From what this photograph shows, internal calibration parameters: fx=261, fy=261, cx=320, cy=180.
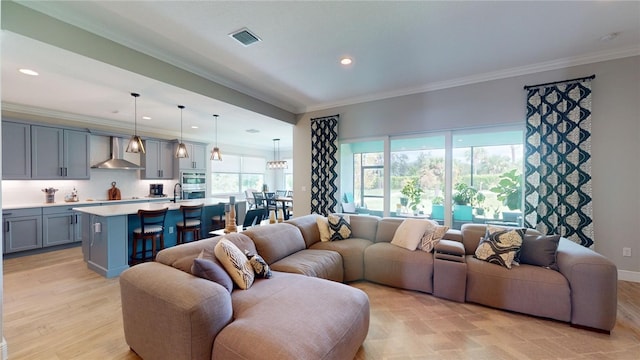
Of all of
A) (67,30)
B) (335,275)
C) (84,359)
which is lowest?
(84,359)

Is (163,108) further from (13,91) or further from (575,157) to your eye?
(575,157)

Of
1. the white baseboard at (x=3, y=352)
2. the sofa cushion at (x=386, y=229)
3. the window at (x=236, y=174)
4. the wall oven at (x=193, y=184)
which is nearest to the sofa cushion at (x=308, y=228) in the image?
the sofa cushion at (x=386, y=229)

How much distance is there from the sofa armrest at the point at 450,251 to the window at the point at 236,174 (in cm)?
771

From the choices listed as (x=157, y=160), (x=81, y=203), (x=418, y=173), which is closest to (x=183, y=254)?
(x=418, y=173)

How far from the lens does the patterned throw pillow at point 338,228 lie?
3.81 m

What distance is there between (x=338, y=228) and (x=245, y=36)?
2.71 metres

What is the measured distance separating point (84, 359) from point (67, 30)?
293cm

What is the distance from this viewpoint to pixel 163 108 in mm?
4922

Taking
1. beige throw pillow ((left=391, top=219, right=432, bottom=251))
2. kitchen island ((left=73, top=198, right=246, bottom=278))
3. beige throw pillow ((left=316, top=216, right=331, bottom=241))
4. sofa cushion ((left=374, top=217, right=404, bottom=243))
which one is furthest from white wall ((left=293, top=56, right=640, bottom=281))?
kitchen island ((left=73, top=198, right=246, bottom=278))

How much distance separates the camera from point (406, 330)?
7.80 ft

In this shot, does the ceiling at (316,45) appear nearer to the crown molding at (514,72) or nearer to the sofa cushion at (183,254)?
the crown molding at (514,72)

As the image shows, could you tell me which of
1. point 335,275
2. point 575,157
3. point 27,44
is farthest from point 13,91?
point 575,157

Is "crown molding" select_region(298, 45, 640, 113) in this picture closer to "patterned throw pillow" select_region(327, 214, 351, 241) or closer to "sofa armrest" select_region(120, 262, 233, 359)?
"patterned throw pillow" select_region(327, 214, 351, 241)

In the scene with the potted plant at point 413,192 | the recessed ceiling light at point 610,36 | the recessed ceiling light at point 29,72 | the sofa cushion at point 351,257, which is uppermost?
the recessed ceiling light at point 610,36
